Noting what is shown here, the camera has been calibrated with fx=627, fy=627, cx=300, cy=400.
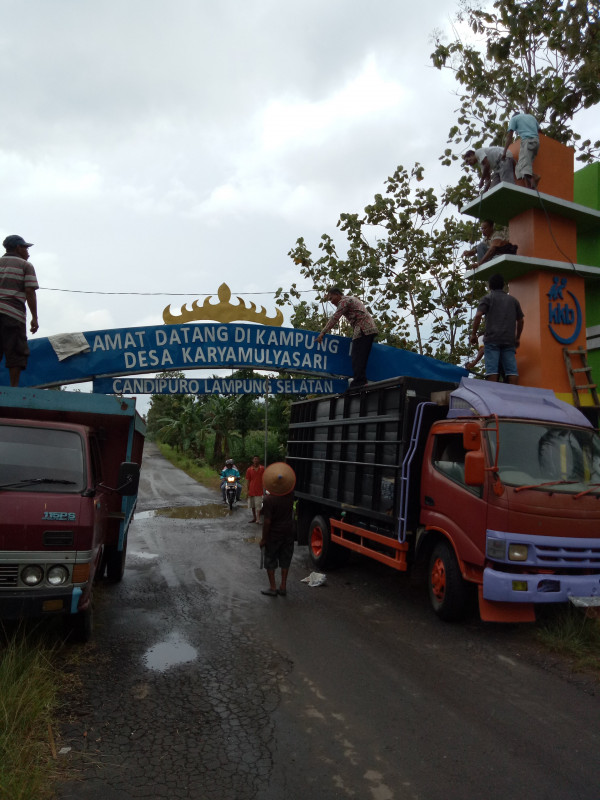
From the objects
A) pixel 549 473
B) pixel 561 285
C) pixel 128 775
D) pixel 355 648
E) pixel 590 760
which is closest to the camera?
pixel 128 775

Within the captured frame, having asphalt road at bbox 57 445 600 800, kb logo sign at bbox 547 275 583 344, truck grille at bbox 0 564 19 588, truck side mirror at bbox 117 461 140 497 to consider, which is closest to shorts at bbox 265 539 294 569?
asphalt road at bbox 57 445 600 800

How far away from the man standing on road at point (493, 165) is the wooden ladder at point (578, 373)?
2.96 meters

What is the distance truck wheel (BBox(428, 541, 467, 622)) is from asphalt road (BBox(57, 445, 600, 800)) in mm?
177

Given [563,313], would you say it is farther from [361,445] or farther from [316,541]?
[316,541]

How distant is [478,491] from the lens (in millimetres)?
6348

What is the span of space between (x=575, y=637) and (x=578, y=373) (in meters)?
5.10

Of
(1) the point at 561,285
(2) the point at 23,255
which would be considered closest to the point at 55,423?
(2) the point at 23,255

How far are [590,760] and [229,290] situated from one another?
8225mm

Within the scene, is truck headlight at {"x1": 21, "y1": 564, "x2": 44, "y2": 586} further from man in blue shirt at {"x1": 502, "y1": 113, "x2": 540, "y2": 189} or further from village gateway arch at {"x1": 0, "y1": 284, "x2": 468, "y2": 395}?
man in blue shirt at {"x1": 502, "y1": 113, "x2": 540, "y2": 189}

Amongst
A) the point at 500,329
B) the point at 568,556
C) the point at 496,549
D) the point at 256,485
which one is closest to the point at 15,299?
the point at 496,549

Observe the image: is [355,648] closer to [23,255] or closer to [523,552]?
[523,552]

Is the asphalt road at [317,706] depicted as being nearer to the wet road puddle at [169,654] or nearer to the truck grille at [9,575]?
the wet road puddle at [169,654]

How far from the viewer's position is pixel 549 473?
648cm

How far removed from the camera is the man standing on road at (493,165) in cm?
1018
